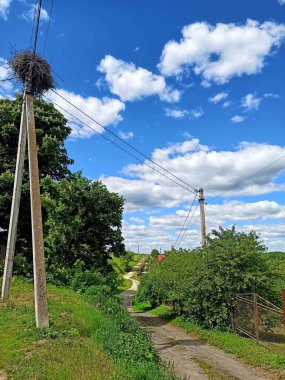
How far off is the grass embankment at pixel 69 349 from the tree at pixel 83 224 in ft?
33.4

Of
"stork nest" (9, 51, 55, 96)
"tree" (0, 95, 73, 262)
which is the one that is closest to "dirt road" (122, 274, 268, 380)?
"stork nest" (9, 51, 55, 96)

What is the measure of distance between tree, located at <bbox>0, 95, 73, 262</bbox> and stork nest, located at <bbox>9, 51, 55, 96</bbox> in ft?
36.1

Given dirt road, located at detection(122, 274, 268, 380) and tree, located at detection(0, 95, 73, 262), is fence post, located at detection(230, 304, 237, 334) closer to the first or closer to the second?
dirt road, located at detection(122, 274, 268, 380)

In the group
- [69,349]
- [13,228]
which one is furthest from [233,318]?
[69,349]

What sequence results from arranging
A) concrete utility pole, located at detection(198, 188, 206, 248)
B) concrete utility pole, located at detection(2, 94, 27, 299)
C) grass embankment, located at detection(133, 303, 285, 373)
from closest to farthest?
grass embankment, located at detection(133, 303, 285, 373) → concrete utility pole, located at detection(2, 94, 27, 299) → concrete utility pole, located at detection(198, 188, 206, 248)

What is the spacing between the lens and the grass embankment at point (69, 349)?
646 centimetres

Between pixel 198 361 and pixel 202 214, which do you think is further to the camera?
pixel 202 214

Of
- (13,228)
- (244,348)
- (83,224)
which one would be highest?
(83,224)

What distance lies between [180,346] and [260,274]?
4.76 metres

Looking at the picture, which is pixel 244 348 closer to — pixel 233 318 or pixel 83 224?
pixel 233 318

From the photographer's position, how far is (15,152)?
24.5 m

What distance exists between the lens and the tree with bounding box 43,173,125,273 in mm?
22141

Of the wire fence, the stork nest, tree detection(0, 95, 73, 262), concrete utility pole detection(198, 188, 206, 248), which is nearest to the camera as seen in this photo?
the stork nest

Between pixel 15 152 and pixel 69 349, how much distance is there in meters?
19.0
